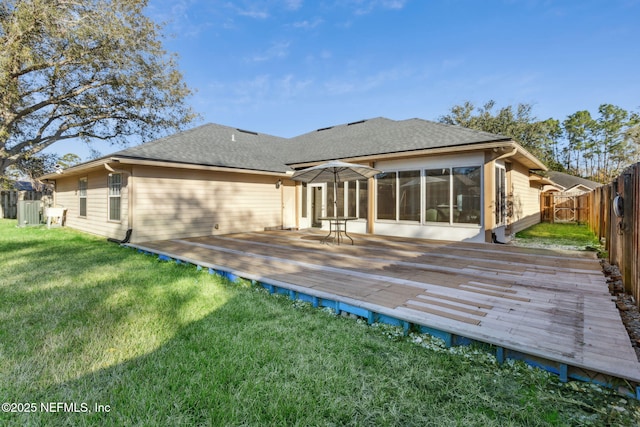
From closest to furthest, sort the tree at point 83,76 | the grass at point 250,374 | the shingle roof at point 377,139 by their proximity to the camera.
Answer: the grass at point 250,374
the shingle roof at point 377,139
the tree at point 83,76

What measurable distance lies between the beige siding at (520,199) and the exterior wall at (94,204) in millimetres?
12057

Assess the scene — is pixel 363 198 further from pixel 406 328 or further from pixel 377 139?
pixel 406 328

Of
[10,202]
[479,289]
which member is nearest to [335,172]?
[479,289]

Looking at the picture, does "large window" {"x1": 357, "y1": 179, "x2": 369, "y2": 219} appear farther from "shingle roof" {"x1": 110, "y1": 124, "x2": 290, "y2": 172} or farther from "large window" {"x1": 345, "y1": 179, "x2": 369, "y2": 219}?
"shingle roof" {"x1": 110, "y1": 124, "x2": 290, "y2": 172}

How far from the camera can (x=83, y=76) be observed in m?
12.6

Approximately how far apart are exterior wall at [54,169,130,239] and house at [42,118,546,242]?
36 mm

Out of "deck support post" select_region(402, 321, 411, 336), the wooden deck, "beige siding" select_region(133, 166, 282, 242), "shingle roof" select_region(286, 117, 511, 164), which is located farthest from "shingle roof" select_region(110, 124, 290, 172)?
"deck support post" select_region(402, 321, 411, 336)

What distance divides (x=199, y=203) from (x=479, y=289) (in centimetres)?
852

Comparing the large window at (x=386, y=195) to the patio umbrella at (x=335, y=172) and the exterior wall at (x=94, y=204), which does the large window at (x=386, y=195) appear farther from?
the exterior wall at (x=94, y=204)

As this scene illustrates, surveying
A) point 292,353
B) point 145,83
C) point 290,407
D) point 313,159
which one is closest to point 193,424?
point 290,407

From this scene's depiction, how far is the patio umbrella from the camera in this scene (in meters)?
7.48

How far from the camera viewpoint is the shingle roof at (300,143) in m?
8.63

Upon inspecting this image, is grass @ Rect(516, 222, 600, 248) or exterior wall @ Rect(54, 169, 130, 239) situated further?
exterior wall @ Rect(54, 169, 130, 239)

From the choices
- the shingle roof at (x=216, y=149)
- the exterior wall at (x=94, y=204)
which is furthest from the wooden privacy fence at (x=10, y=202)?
the shingle roof at (x=216, y=149)
